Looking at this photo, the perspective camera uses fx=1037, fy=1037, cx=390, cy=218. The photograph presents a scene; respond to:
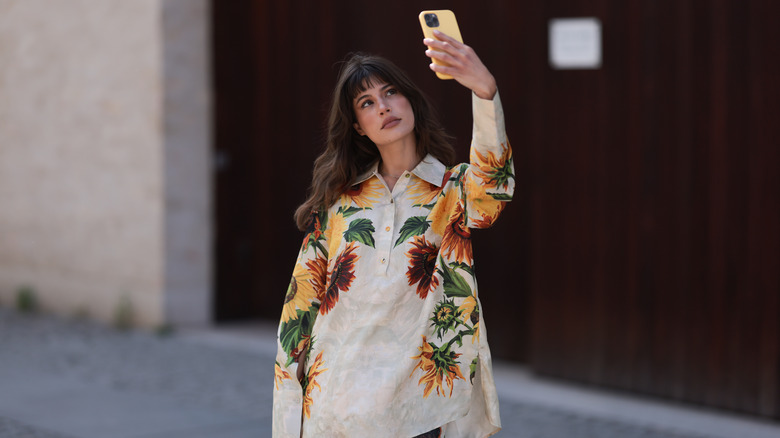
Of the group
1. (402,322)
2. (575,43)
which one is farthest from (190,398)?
(402,322)

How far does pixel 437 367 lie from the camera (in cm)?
255

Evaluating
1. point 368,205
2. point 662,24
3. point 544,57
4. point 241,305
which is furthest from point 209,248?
point 368,205

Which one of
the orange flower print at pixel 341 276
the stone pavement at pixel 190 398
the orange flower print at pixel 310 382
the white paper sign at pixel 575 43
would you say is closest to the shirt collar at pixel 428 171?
the orange flower print at pixel 341 276

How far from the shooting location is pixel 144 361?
676 cm

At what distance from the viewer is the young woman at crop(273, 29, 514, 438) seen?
8.25ft

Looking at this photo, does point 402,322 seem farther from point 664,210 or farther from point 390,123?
point 664,210

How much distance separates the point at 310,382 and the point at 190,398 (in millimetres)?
3249

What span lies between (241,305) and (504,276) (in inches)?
102

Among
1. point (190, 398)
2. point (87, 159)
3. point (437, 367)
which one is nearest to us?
point (437, 367)

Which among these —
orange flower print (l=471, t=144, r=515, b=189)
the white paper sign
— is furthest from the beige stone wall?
orange flower print (l=471, t=144, r=515, b=189)

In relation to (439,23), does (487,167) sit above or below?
below

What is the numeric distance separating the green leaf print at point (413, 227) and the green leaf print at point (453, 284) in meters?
0.11

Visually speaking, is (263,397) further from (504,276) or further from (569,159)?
(569,159)

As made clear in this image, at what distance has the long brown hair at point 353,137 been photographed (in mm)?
2691
